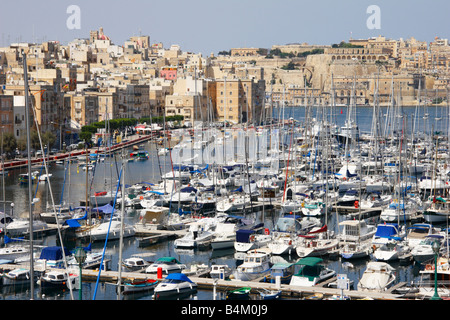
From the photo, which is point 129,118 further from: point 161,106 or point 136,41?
point 136,41

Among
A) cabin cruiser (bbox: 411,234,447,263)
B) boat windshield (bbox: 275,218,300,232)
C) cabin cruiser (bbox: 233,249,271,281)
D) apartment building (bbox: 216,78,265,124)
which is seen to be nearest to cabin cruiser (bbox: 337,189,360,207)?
boat windshield (bbox: 275,218,300,232)

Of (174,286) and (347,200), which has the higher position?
(174,286)

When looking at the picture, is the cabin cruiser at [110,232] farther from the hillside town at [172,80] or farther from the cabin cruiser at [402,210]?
the cabin cruiser at [402,210]

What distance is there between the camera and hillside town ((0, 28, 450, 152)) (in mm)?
22359

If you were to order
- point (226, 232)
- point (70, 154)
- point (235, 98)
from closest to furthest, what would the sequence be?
1. point (226, 232)
2. point (70, 154)
3. point (235, 98)

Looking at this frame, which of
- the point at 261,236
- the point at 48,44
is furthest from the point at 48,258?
the point at 48,44

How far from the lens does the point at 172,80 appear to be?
116ft

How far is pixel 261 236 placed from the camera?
8.66 m

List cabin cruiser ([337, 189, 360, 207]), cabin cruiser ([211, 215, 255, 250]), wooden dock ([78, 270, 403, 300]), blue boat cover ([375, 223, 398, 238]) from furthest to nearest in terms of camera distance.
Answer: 1. cabin cruiser ([337, 189, 360, 207])
2. cabin cruiser ([211, 215, 255, 250])
3. blue boat cover ([375, 223, 398, 238])
4. wooden dock ([78, 270, 403, 300])

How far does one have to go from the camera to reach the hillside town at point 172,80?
2236cm

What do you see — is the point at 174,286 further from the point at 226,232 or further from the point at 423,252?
the point at 423,252

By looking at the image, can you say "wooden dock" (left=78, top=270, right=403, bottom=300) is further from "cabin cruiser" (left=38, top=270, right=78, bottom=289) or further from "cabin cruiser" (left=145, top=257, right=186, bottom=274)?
"cabin cruiser" (left=38, top=270, right=78, bottom=289)

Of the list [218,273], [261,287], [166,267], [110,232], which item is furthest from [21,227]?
[261,287]
